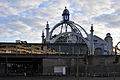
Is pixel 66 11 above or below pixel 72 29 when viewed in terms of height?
above

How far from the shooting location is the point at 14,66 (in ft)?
494

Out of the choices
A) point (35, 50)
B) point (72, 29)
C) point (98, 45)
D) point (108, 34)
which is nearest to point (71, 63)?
point (35, 50)

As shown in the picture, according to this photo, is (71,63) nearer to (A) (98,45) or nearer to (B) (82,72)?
(B) (82,72)

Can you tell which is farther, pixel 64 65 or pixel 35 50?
pixel 35 50

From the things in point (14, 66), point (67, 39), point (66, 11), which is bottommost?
point (14, 66)

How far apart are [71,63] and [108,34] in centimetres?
7483

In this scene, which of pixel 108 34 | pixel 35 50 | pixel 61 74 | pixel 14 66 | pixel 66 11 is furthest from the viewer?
pixel 14 66

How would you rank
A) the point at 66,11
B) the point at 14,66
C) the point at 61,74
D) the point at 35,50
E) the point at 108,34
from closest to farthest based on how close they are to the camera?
1. the point at 61,74
2. the point at 35,50
3. the point at 66,11
4. the point at 108,34
5. the point at 14,66

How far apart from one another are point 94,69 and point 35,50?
24.1 m

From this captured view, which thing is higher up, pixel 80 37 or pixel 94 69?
pixel 80 37

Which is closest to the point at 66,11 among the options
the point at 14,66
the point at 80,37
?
the point at 80,37

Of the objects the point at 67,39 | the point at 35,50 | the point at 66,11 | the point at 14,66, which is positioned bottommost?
the point at 14,66

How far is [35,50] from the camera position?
7188 centimetres

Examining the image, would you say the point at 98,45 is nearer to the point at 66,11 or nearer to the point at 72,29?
the point at 72,29
